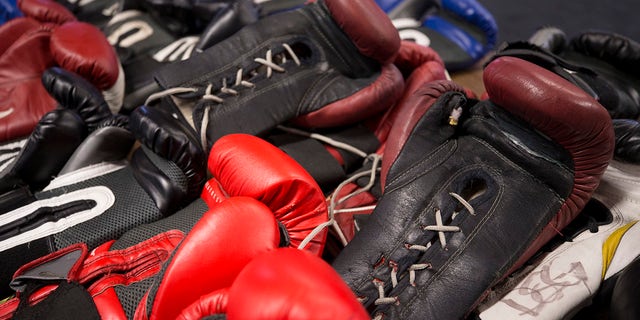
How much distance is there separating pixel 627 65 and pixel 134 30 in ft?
4.52

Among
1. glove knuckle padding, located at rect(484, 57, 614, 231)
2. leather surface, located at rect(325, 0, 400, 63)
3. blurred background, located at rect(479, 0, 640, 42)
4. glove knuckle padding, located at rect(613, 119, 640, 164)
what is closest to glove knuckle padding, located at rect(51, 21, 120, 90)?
leather surface, located at rect(325, 0, 400, 63)

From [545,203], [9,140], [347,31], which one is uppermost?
[347,31]

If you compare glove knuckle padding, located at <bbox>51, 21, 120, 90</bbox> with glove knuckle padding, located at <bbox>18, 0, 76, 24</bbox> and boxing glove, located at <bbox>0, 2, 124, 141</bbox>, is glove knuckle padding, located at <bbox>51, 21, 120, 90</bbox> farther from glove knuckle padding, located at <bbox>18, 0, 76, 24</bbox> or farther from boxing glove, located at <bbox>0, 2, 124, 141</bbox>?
glove knuckle padding, located at <bbox>18, 0, 76, 24</bbox>

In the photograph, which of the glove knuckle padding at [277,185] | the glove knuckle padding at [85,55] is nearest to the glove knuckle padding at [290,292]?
the glove knuckle padding at [277,185]

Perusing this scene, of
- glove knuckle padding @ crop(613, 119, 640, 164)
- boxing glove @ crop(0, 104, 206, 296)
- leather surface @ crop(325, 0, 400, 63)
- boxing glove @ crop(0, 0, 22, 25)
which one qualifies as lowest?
boxing glove @ crop(0, 104, 206, 296)

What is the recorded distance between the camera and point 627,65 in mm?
1133

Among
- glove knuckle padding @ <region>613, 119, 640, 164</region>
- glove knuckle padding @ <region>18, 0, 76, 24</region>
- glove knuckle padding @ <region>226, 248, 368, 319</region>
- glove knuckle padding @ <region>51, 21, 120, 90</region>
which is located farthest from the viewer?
glove knuckle padding @ <region>18, 0, 76, 24</region>

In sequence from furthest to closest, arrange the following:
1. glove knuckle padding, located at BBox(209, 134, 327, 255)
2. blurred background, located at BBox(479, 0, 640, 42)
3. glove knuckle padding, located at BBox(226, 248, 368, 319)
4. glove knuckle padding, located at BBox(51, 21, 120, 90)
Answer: blurred background, located at BBox(479, 0, 640, 42) < glove knuckle padding, located at BBox(51, 21, 120, 90) < glove knuckle padding, located at BBox(209, 134, 327, 255) < glove knuckle padding, located at BBox(226, 248, 368, 319)

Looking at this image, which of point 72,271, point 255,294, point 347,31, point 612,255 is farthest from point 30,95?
point 612,255

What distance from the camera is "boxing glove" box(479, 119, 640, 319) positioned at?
0.69m

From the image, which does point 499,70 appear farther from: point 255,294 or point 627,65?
point 627,65

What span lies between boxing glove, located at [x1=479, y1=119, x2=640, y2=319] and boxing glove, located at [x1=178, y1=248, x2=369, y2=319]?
1.08 ft

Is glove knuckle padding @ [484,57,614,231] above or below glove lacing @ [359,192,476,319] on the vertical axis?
above

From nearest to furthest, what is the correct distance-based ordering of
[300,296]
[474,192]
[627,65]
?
[300,296] < [474,192] < [627,65]
